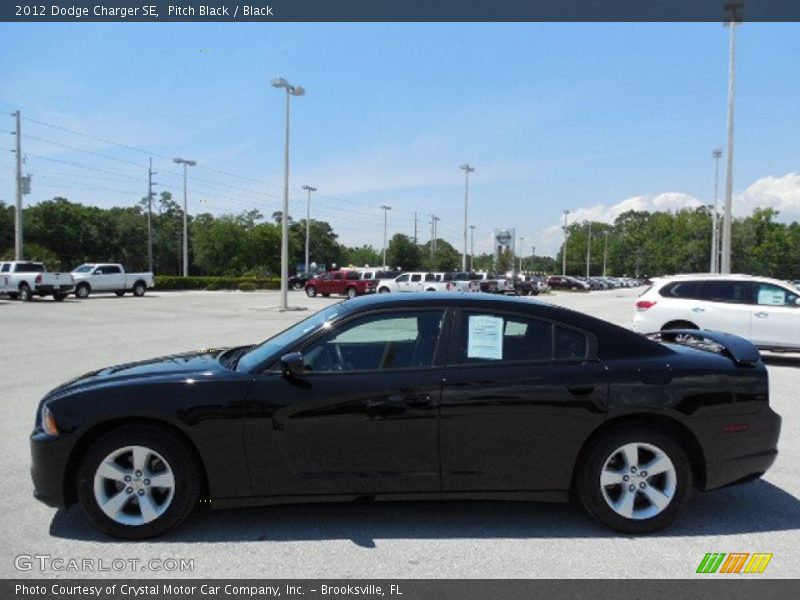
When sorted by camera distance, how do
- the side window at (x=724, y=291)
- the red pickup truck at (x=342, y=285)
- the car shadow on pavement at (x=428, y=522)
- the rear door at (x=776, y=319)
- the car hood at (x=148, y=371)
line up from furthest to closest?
the red pickup truck at (x=342, y=285) → the side window at (x=724, y=291) → the rear door at (x=776, y=319) → the car hood at (x=148, y=371) → the car shadow on pavement at (x=428, y=522)

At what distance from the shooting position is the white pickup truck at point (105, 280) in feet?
119

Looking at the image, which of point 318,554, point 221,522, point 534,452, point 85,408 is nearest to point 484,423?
point 534,452

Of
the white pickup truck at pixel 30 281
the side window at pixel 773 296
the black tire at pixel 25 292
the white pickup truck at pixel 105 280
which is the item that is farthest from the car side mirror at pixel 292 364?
the white pickup truck at pixel 105 280

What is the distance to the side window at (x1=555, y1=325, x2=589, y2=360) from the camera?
4.26 m

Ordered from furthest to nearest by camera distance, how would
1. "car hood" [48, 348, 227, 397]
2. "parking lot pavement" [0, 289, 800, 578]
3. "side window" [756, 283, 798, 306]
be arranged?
"side window" [756, 283, 798, 306] < "car hood" [48, 348, 227, 397] < "parking lot pavement" [0, 289, 800, 578]

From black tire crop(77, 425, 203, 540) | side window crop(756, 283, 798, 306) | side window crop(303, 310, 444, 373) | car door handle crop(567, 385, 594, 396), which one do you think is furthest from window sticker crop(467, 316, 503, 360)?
side window crop(756, 283, 798, 306)

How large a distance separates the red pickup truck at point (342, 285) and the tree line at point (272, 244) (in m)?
24.0

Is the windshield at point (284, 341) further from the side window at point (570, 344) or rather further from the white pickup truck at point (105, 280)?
the white pickup truck at point (105, 280)

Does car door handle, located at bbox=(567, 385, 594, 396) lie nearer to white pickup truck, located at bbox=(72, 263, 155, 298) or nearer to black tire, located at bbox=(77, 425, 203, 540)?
black tire, located at bbox=(77, 425, 203, 540)

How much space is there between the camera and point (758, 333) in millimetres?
11602

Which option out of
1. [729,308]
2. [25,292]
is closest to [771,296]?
[729,308]

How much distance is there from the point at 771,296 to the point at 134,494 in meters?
11.4

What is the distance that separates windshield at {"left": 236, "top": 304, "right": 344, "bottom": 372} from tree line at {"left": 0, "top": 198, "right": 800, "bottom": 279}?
5443 cm
